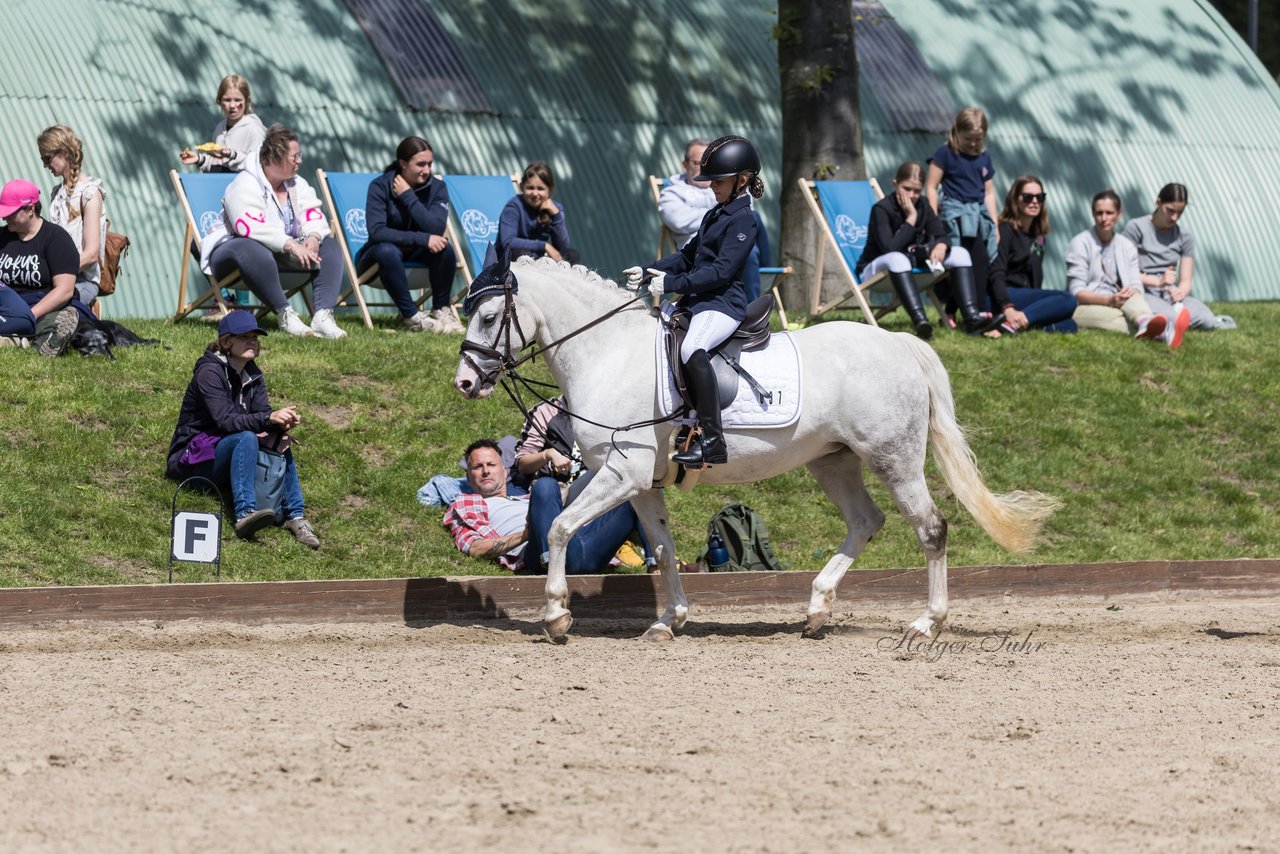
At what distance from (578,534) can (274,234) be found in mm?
4231

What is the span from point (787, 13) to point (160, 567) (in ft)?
29.4

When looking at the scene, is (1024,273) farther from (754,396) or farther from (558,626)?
(558,626)

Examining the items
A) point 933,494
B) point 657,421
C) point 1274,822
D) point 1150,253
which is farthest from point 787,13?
point 1274,822

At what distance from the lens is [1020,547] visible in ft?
29.7

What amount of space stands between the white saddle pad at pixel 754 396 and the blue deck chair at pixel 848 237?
19.3 feet

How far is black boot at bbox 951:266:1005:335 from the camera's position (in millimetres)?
14258

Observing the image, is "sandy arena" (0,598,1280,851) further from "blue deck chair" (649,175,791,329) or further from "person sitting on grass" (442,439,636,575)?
"blue deck chair" (649,175,791,329)

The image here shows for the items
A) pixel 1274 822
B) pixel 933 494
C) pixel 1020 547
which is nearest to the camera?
pixel 1274 822

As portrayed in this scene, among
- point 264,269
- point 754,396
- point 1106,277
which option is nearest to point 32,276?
point 264,269

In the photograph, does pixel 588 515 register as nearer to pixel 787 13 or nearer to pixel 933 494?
pixel 933 494

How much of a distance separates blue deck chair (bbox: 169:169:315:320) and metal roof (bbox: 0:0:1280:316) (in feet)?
4.64

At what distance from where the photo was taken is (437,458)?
1080 centimetres

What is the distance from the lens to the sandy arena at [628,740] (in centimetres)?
504

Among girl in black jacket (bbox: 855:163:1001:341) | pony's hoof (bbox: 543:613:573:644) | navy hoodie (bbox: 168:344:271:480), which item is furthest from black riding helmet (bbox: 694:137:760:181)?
girl in black jacket (bbox: 855:163:1001:341)
